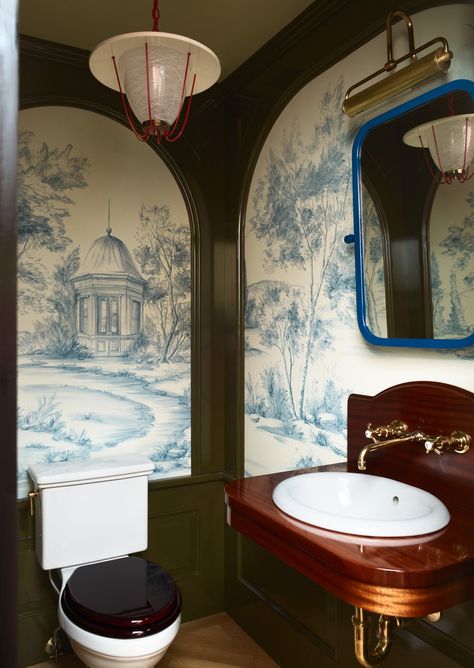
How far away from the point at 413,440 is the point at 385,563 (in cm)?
58

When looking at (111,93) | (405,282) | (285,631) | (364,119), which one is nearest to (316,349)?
(405,282)

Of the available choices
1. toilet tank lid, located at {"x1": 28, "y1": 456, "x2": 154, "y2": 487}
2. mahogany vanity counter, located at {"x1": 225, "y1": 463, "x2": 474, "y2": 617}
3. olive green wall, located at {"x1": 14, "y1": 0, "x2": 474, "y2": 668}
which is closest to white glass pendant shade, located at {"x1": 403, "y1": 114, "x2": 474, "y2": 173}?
olive green wall, located at {"x1": 14, "y1": 0, "x2": 474, "y2": 668}

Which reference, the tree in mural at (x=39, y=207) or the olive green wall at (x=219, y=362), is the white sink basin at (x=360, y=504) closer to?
the olive green wall at (x=219, y=362)

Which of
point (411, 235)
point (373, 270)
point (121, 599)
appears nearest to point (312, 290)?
point (373, 270)

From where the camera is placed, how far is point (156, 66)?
1.71m

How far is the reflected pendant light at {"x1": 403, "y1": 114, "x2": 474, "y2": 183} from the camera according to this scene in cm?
149

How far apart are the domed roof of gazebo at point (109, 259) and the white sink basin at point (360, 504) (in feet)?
4.48

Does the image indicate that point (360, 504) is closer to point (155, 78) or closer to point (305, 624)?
point (305, 624)

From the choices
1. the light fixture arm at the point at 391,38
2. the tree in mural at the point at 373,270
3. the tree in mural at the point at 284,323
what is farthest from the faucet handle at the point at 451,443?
the light fixture arm at the point at 391,38

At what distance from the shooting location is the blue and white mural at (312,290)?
1.77 meters

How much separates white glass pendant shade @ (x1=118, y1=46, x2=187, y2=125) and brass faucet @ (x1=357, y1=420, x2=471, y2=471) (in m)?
1.25

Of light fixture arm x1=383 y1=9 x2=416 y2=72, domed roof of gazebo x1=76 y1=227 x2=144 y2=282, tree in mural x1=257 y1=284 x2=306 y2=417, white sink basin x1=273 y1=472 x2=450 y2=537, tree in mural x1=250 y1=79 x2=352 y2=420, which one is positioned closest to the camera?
white sink basin x1=273 y1=472 x2=450 y2=537

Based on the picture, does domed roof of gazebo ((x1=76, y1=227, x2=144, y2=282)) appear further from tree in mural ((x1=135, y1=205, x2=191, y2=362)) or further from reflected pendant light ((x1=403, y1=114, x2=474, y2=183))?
reflected pendant light ((x1=403, y1=114, x2=474, y2=183))

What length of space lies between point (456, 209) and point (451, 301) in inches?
10.2
